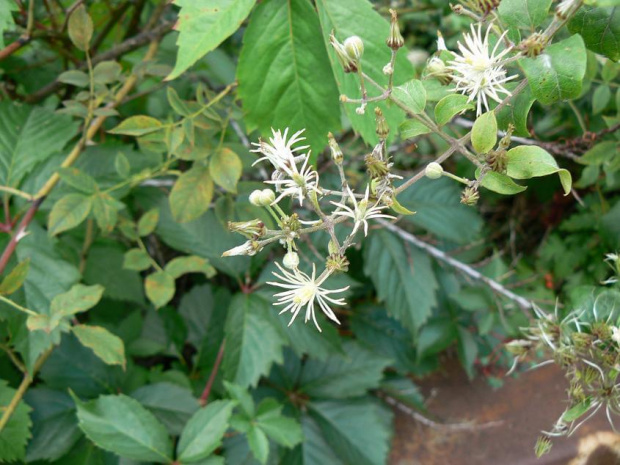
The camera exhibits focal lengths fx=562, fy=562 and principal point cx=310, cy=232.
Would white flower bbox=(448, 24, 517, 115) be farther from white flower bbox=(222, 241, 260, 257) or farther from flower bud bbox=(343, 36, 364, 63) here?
white flower bbox=(222, 241, 260, 257)

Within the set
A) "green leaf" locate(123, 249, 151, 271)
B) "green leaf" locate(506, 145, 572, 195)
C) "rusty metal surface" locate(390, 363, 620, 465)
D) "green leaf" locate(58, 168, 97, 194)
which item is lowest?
"rusty metal surface" locate(390, 363, 620, 465)

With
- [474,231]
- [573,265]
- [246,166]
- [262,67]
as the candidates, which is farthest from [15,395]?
[573,265]

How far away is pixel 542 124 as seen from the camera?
150 centimetres

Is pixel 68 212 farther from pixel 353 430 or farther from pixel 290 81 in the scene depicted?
pixel 353 430

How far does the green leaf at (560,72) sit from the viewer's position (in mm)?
485

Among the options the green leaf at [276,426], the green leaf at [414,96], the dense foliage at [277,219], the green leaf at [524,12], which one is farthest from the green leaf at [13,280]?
the green leaf at [524,12]

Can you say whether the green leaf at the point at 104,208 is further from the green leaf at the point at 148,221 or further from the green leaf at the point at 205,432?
the green leaf at the point at 205,432

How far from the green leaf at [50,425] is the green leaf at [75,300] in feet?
1.03

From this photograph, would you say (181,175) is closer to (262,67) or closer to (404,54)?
(262,67)

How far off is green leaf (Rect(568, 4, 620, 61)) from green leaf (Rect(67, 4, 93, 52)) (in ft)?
2.30

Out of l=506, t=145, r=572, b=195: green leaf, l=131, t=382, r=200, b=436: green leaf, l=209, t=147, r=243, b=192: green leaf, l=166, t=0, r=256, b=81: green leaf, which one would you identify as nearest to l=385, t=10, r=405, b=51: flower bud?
l=506, t=145, r=572, b=195: green leaf

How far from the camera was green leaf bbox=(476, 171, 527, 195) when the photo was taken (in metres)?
0.52

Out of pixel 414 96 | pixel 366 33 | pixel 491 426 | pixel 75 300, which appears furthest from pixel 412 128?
pixel 491 426

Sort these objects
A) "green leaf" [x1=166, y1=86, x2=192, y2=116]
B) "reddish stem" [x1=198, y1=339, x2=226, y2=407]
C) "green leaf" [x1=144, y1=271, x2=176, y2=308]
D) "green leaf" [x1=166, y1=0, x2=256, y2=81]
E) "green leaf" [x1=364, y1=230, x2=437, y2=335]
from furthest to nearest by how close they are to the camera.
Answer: "green leaf" [x1=364, y1=230, x2=437, y2=335]
"reddish stem" [x1=198, y1=339, x2=226, y2=407]
"green leaf" [x1=144, y1=271, x2=176, y2=308]
"green leaf" [x1=166, y1=86, x2=192, y2=116]
"green leaf" [x1=166, y1=0, x2=256, y2=81]
